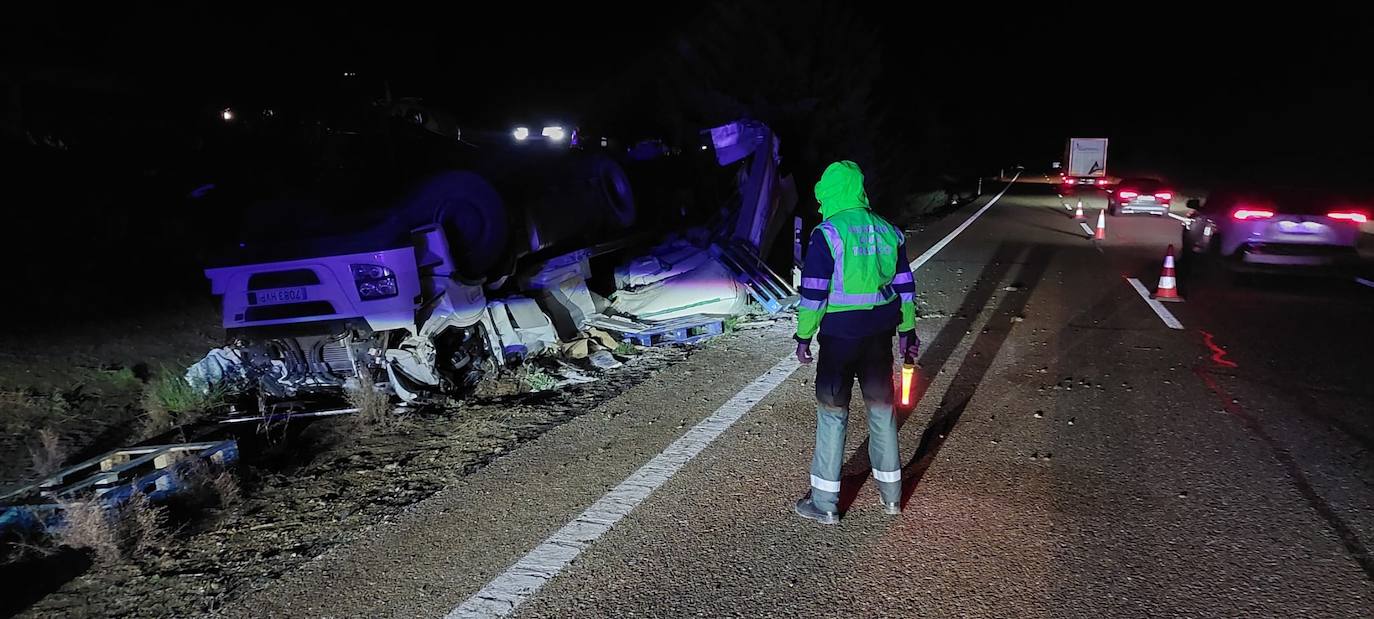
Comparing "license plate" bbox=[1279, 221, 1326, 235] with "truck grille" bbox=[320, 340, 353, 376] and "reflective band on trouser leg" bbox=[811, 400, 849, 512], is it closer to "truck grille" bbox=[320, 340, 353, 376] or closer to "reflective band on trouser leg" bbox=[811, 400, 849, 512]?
"reflective band on trouser leg" bbox=[811, 400, 849, 512]

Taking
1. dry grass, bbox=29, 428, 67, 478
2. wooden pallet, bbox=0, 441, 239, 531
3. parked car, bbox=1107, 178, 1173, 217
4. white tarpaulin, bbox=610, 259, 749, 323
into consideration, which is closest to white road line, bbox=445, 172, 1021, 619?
wooden pallet, bbox=0, 441, 239, 531

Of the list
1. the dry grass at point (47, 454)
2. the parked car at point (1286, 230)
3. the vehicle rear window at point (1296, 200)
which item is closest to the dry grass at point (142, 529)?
the dry grass at point (47, 454)

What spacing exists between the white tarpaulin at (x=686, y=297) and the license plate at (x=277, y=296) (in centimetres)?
306

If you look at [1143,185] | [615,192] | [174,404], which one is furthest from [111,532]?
[1143,185]

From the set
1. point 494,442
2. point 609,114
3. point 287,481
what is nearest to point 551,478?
point 494,442

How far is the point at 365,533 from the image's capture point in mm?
3900

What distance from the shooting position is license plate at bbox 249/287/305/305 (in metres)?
5.80

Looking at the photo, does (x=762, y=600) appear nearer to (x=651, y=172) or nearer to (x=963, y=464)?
(x=963, y=464)

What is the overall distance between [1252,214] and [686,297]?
7.82 metres

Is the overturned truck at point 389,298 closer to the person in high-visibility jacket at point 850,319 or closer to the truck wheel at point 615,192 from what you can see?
the truck wheel at point 615,192

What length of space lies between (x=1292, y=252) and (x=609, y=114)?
66.5 feet

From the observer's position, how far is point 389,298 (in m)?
5.68

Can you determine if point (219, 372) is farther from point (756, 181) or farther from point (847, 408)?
point (756, 181)

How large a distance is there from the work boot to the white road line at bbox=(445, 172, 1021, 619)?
2.53 ft
